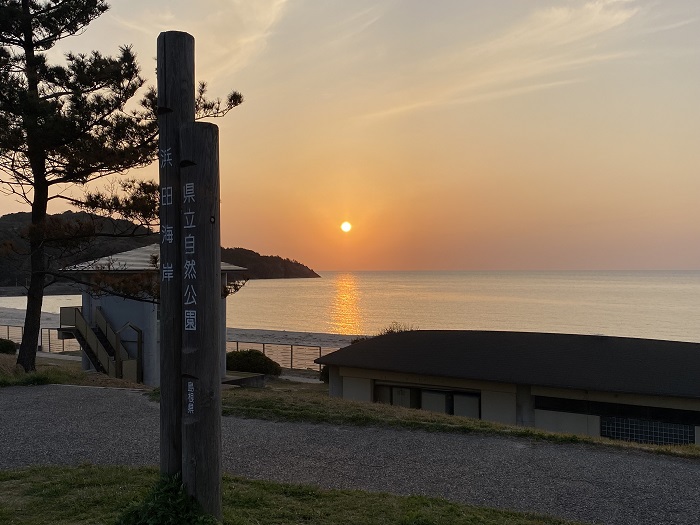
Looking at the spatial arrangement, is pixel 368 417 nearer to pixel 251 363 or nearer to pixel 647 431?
pixel 647 431

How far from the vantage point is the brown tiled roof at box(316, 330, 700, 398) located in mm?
16062

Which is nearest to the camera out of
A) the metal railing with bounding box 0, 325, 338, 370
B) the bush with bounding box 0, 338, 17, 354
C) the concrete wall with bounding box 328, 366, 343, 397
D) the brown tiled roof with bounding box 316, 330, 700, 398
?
the brown tiled roof with bounding box 316, 330, 700, 398

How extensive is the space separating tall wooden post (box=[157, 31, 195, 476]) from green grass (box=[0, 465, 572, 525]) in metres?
0.85

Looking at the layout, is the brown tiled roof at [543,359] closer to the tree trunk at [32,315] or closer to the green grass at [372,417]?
the green grass at [372,417]

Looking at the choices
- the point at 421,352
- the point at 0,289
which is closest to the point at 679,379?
the point at 421,352

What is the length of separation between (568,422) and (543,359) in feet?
7.74

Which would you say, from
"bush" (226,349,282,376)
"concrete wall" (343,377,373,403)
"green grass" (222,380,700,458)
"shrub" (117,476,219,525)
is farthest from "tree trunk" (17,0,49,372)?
"shrub" (117,476,219,525)

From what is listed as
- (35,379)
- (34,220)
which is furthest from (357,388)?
(34,220)

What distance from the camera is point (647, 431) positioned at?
1556 centimetres

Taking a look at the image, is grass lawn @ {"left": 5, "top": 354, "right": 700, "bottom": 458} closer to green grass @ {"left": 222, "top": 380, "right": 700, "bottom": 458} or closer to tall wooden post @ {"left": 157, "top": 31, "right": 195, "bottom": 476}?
green grass @ {"left": 222, "top": 380, "right": 700, "bottom": 458}

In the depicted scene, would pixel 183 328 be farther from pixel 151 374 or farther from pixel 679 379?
pixel 151 374

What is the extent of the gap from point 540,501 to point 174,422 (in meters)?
4.52

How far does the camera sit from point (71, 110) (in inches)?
607

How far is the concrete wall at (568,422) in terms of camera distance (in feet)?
53.3
